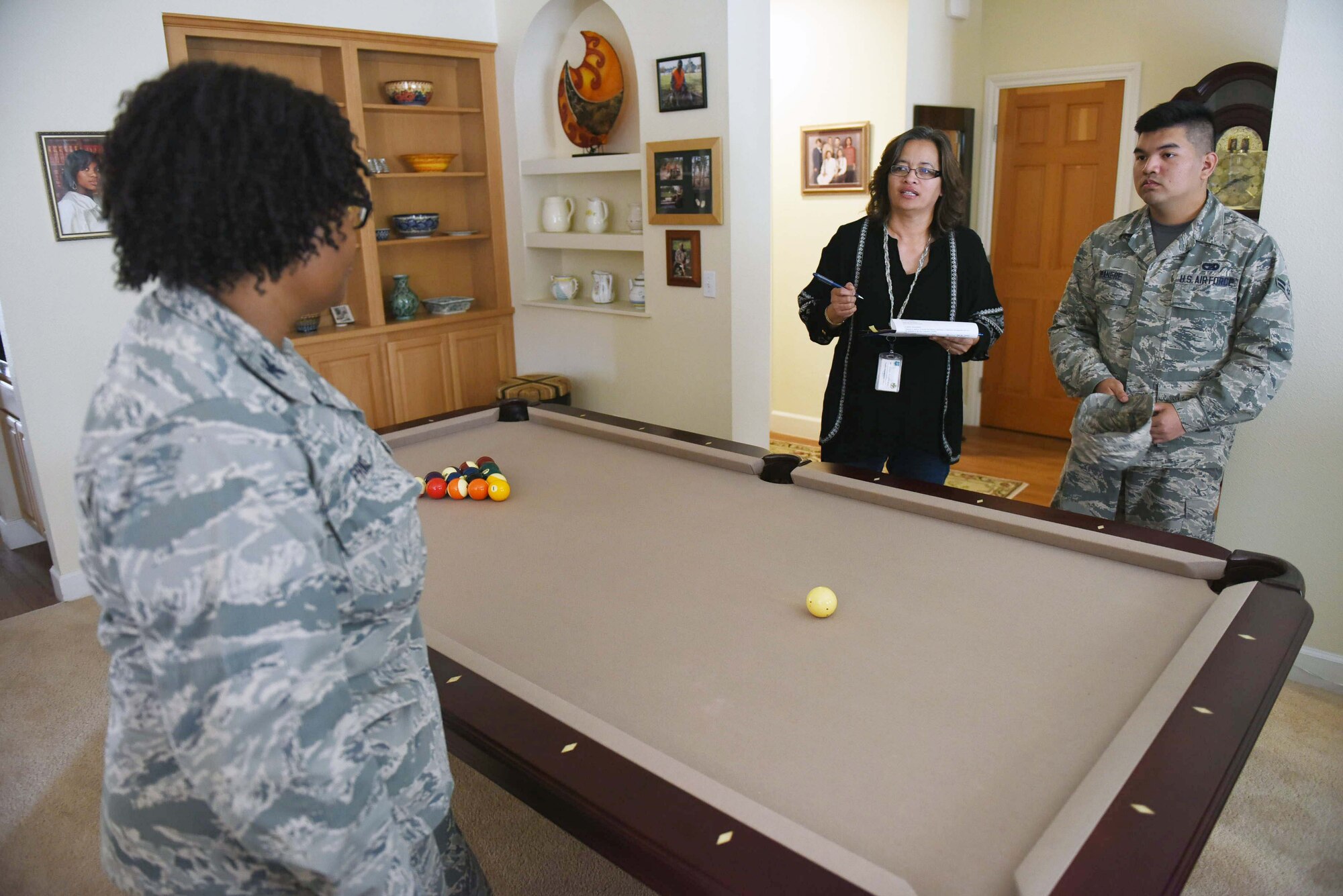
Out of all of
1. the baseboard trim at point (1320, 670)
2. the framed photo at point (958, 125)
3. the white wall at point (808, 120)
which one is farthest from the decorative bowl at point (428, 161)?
the baseboard trim at point (1320, 670)

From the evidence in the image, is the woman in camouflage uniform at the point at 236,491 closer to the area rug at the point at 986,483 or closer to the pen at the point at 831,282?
the pen at the point at 831,282

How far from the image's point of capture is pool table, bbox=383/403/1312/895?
41.4 inches

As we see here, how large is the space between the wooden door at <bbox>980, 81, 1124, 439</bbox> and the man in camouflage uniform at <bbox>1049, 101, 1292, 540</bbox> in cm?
260

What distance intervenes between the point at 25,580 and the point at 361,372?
63.8 inches

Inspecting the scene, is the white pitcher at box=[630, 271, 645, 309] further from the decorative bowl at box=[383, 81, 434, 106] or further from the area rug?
the decorative bowl at box=[383, 81, 434, 106]

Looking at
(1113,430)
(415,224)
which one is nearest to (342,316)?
(415,224)

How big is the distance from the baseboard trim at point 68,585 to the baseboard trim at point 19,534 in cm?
67

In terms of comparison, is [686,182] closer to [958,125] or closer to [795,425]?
[958,125]

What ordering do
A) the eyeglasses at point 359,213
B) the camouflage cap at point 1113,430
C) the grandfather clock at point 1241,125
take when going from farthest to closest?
the grandfather clock at point 1241,125 < the camouflage cap at point 1113,430 < the eyeglasses at point 359,213

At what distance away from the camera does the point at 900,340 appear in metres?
2.58

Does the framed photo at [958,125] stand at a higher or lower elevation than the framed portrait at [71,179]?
higher

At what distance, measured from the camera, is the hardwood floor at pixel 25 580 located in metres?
3.54

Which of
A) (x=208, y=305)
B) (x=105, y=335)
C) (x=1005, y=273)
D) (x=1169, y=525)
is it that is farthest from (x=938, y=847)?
(x=1005, y=273)

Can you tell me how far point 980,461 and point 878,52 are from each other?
216 cm
